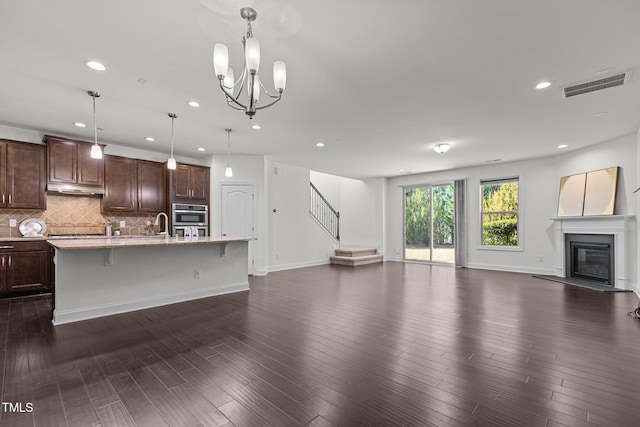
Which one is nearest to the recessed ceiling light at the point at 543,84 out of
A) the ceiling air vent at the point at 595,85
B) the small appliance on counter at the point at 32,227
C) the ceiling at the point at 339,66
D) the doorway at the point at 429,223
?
the ceiling at the point at 339,66

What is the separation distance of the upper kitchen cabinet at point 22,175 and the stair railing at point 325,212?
21.6ft

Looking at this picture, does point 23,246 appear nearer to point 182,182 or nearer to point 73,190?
point 73,190

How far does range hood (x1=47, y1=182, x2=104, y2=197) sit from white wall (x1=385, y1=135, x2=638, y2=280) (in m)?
8.13

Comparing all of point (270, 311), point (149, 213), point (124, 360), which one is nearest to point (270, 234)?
point (149, 213)

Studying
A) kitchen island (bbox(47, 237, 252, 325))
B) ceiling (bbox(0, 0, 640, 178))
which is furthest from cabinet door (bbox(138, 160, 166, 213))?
kitchen island (bbox(47, 237, 252, 325))

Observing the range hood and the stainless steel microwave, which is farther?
the stainless steel microwave

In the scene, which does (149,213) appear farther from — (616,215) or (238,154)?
(616,215)

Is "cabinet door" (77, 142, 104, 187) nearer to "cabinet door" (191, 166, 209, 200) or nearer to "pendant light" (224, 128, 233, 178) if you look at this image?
"cabinet door" (191, 166, 209, 200)

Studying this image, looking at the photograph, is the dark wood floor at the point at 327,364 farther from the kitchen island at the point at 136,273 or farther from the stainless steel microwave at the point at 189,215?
the stainless steel microwave at the point at 189,215

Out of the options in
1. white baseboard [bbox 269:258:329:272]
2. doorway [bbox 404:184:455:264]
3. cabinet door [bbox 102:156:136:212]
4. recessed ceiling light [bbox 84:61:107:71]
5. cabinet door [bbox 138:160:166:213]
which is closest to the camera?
recessed ceiling light [bbox 84:61:107:71]

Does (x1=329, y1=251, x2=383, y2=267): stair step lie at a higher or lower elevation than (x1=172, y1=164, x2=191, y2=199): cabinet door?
lower

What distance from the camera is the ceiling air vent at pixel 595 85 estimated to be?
319 cm

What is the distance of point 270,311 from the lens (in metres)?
4.10

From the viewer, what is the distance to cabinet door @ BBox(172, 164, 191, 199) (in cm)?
638
